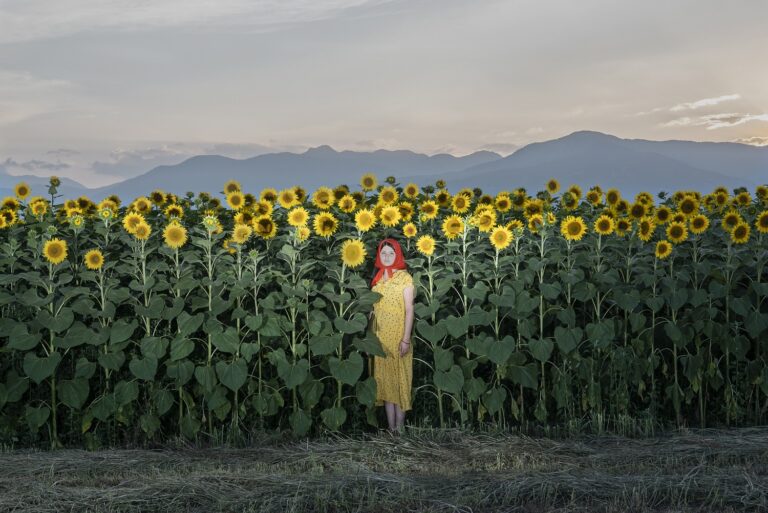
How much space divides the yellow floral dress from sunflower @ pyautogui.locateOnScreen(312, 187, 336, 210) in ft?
4.36

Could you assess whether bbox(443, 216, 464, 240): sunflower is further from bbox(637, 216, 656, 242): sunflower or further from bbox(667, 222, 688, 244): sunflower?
bbox(667, 222, 688, 244): sunflower

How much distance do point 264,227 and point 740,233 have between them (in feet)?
14.3

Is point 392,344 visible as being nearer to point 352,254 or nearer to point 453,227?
point 352,254

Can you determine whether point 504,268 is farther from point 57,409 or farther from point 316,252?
point 57,409

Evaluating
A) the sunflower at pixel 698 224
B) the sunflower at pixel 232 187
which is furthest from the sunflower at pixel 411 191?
the sunflower at pixel 698 224

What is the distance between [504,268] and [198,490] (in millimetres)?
3403

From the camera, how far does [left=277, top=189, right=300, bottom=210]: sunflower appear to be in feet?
A: 29.0

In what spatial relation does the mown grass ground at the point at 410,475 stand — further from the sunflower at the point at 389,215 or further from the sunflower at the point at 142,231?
the sunflower at the point at 389,215

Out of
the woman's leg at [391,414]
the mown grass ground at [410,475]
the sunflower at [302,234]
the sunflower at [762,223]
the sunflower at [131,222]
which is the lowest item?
the mown grass ground at [410,475]

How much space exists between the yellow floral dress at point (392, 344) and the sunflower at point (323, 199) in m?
1.33

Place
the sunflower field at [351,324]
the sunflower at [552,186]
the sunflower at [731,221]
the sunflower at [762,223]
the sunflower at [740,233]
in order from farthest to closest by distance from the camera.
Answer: the sunflower at [552,186], the sunflower at [762,223], the sunflower at [731,221], the sunflower at [740,233], the sunflower field at [351,324]

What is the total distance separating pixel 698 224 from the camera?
327 inches

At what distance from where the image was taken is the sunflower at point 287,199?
8.83 metres

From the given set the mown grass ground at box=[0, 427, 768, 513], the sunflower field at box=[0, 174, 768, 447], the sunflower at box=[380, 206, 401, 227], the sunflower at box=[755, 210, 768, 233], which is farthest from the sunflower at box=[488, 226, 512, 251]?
the sunflower at box=[755, 210, 768, 233]
